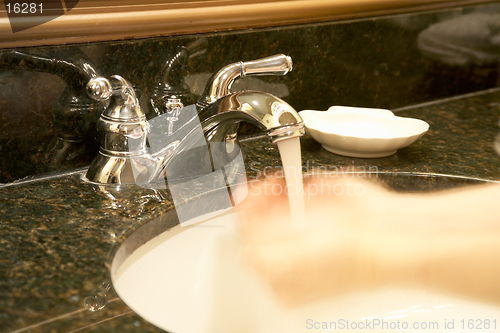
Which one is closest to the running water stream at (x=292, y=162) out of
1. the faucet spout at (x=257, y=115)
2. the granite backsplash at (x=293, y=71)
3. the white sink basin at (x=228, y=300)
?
the faucet spout at (x=257, y=115)

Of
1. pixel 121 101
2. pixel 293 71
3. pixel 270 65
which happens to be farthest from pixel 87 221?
pixel 293 71

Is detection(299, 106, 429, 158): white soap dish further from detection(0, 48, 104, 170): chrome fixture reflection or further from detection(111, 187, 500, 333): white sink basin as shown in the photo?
detection(0, 48, 104, 170): chrome fixture reflection

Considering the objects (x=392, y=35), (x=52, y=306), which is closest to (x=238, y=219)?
(x=52, y=306)

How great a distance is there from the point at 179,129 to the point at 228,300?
9.3 inches

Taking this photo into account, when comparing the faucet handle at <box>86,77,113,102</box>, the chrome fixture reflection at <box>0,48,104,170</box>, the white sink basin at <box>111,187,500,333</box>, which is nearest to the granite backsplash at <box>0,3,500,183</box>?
the chrome fixture reflection at <box>0,48,104,170</box>

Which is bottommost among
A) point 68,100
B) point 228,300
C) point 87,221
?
point 228,300

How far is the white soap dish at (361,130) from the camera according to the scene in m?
0.79

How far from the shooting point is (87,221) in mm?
600

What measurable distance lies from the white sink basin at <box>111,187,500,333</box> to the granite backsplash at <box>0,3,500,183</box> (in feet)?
0.73

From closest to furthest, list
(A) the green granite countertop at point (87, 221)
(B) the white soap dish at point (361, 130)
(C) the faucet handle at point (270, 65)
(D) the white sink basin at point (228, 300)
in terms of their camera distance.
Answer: (A) the green granite countertop at point (87, 221) → (D) the white sink basin at point (228, 300) → (C) the faucet handle at point (270, 65) → (B) the white soap dish at point (361, 130)

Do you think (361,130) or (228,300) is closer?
(228,300)

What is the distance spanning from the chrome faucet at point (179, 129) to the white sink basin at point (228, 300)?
0.09 metres

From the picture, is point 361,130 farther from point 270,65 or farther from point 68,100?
point 68,100

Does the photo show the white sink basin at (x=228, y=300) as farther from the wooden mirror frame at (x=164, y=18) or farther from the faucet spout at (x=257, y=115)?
the wooden mirror frame at (x=164, y=18)
